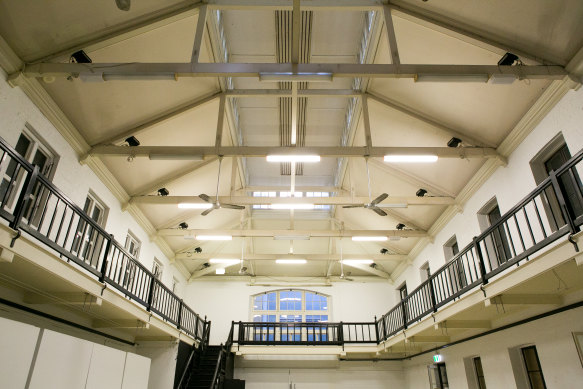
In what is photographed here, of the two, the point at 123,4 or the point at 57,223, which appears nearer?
the point at 123,4

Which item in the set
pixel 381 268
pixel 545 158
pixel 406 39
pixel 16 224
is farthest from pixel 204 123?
pixel 381 268

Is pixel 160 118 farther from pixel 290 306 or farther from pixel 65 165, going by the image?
pixel 290 306

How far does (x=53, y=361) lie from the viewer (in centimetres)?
498

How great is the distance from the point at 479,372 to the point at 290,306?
9.42m

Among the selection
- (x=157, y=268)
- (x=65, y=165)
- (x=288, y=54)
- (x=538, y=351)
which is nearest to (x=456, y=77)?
(x=288, y=54)

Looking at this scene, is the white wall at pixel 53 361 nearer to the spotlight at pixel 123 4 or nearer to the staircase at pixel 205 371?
the spotlight at pixel 123 4

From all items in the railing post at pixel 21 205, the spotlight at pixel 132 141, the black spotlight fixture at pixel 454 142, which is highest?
the spotlight at pixel 132 141

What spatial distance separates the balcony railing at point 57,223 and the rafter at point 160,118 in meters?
1.94

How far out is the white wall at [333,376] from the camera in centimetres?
1568

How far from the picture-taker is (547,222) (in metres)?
7.07

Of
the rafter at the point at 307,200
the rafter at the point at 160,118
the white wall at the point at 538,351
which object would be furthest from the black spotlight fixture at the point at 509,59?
the rafter at the point at 160,118

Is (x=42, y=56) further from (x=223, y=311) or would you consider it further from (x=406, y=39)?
(x=223, y=311)

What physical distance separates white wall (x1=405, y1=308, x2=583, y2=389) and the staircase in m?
7.82

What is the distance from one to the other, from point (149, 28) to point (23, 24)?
2114 millimetres
